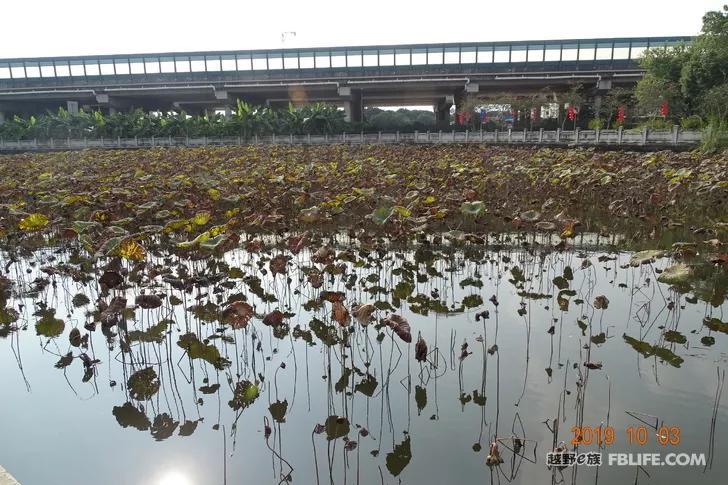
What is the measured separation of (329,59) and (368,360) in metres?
38.4

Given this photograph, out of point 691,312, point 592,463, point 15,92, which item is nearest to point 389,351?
point 592,463

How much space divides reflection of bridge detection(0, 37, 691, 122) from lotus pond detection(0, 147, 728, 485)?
106 ft

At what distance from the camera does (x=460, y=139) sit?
25.7 metres

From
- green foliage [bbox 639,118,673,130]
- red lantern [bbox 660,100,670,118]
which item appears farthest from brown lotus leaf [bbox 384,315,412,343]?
red lantern [bbox 660,100,670,118]

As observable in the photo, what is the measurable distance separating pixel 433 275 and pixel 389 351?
2030mm

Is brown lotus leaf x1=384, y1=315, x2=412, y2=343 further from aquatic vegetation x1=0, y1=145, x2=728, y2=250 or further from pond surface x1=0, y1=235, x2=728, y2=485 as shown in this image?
aquatic vegetation x1=0, y1=145, x2=728, y2=250

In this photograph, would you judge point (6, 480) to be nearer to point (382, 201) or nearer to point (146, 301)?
point (146, 301)

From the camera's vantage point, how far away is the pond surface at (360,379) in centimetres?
272

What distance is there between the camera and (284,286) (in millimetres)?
5625

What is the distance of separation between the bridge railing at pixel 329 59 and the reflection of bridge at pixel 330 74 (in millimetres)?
72

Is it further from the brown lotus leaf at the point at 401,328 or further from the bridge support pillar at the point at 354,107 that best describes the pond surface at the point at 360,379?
the bridge support pillar at the point at 354,107

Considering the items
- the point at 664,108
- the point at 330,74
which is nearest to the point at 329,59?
the point at 330,74

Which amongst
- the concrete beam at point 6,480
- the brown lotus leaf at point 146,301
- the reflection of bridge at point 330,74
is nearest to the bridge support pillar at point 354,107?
the reflection of bridge at point 330,74

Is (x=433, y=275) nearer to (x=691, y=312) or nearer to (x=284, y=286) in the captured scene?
(x=284, y=286)
